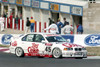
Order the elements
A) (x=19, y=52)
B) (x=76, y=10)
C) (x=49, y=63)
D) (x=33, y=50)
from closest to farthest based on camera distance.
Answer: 1. (x=49, y=63)
2. (x=33, y=50)
3. (x=19, y=52)
4. (x=76, y=10)

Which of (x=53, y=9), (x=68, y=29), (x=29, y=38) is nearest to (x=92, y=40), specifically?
(x=68, y=29)

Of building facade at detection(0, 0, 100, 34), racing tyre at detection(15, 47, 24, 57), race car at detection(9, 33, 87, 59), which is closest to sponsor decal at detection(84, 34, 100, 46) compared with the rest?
race car at detection(9, 33, 87, 59)

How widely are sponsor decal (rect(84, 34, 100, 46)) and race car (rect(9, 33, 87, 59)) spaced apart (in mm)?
6292

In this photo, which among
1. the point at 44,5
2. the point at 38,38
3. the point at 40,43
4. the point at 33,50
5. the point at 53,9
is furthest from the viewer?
the point at 44,5

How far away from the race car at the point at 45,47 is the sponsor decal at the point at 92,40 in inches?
248

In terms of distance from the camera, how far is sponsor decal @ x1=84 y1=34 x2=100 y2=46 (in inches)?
1069

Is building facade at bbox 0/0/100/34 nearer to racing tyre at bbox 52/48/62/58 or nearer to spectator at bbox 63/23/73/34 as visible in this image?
spectator at bbox 63/23/73/34

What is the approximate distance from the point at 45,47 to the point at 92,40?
7.26 m

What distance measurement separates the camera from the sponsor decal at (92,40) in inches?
1069

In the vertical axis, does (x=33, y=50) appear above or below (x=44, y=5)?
below

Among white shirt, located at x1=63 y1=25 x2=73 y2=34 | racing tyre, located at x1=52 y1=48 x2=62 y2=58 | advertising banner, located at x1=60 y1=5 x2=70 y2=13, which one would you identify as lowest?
racing tyre, located at x1=52 y1=48 x2=62 y2=58

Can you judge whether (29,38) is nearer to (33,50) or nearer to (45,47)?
(33,50)

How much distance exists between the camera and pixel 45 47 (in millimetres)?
20641

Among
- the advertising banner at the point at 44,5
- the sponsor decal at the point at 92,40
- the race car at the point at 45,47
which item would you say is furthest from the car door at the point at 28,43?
the advertising banner at the point at 44,5
